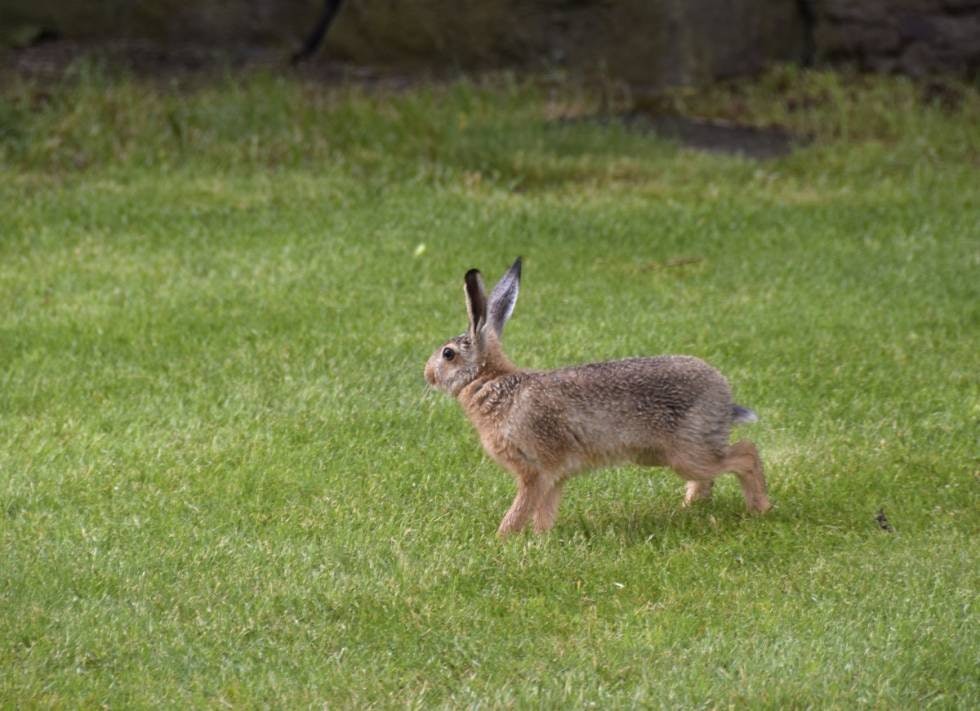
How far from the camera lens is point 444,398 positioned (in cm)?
748

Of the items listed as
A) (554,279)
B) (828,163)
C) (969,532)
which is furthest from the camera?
(828,163)

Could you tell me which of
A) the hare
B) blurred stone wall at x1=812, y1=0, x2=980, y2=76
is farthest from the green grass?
blurred stone wall at x1=812, y1=0, x2=980, y2=76

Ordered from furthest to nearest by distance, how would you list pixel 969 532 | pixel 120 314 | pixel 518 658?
pixel 120 314 < pixel 969 532 < pixel 518 658

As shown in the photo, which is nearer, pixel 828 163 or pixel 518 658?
pixel 518 658

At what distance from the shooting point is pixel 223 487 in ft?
20.5

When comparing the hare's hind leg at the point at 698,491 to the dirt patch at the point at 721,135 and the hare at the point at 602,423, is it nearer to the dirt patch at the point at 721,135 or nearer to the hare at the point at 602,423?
the hare at the point at 602,423

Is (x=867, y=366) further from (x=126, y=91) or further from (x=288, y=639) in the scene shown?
→ (x=126, y=91)

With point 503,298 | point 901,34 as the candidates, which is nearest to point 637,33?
point 901,34

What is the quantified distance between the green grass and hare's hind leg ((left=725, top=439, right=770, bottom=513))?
112mm

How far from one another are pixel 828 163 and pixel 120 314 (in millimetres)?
5551

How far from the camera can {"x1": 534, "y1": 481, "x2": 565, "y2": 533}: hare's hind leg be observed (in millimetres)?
5793

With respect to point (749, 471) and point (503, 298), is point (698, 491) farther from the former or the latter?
point (503, 298)

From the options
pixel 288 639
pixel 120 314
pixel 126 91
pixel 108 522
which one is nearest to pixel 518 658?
pixel 288 639

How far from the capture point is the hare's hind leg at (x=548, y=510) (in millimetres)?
5793
